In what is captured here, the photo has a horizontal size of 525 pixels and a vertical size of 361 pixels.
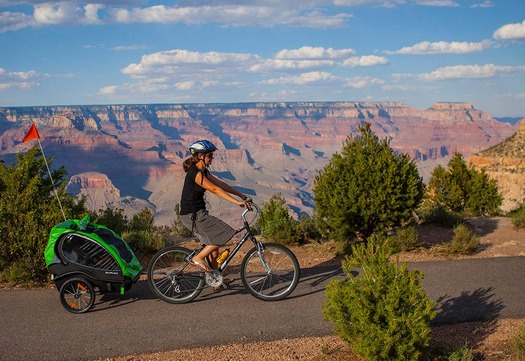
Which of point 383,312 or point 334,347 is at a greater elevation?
point 383,312

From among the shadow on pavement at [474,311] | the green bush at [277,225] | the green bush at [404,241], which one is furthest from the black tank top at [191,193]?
the green bush at [277,225]

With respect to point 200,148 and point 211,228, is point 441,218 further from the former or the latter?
point 200,148

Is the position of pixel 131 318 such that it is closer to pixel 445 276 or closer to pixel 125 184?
pixel 445 276

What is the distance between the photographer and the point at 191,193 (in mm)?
6180

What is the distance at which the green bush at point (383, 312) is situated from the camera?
4.05m

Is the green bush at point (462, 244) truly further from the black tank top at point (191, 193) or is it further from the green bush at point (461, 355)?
the black tank top at point (191, 193)

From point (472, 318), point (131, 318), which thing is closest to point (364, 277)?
point (472, 318)

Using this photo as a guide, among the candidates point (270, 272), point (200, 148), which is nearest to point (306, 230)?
point (270, 272)

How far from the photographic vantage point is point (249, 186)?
197 metres

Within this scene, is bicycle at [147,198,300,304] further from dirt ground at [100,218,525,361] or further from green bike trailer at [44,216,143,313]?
dirt ground at [100,218,525,361]

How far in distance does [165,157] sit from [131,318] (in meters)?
196

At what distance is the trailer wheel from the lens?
5.93 meters

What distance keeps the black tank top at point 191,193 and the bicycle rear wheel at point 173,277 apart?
496 mm

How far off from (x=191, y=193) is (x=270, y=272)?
1392 millimetres
